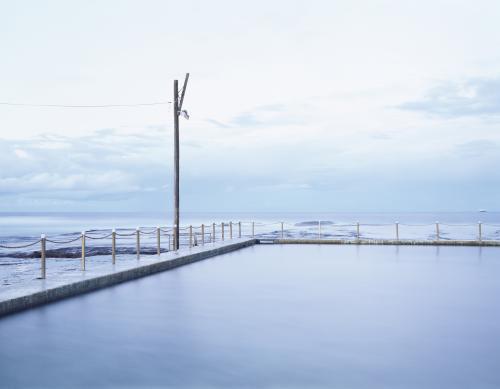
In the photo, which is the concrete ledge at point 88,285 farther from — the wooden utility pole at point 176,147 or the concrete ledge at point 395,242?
the concrete ledge at point 395,242

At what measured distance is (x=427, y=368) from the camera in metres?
6.37

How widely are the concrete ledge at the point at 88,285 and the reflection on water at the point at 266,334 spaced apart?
0.25 m

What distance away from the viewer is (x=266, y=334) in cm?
801

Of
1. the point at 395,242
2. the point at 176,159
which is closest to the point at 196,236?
the point at 395,242

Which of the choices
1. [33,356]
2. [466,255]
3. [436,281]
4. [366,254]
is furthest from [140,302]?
[466,255]

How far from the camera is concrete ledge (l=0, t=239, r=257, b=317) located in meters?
9.72

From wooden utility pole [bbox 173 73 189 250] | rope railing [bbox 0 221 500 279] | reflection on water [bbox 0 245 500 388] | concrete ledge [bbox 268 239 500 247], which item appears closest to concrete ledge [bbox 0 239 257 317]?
reflection on water [bbox 0 245 500 388]

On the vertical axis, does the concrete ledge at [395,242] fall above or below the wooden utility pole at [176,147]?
below

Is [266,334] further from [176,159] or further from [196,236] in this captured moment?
[196,236]

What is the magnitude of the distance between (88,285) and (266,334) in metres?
5.32

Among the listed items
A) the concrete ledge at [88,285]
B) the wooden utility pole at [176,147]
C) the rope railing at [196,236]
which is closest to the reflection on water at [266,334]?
the concrete ledge at [88,285]

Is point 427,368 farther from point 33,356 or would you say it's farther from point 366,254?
point 366,254

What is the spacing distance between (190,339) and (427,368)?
122 inches

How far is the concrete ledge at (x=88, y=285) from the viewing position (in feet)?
31.9
